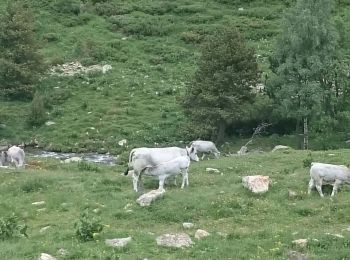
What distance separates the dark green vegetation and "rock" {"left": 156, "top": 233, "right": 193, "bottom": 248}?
24936 millimetres

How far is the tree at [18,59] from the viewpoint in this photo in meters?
53.4

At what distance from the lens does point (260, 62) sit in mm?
60250

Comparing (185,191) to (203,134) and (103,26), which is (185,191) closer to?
(203,134)

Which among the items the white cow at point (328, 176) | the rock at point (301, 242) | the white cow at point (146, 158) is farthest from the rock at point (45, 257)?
the white cow at point (328, 176)

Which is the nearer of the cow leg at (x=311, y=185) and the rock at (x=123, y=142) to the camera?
the cow leg at (x=311, y=185)

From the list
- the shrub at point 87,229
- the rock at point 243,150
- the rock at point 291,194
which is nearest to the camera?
the shrub at point 87,229

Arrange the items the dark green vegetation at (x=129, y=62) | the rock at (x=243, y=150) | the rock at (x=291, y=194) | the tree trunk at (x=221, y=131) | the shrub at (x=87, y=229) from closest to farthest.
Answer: the shrub at (x=87, y=229)
the rock at (x=291, y=194)
the rock at (x=243, y=150)
the tree trunk at (x=221, y=131)
the dark green vegetation at (x=129, y=62)

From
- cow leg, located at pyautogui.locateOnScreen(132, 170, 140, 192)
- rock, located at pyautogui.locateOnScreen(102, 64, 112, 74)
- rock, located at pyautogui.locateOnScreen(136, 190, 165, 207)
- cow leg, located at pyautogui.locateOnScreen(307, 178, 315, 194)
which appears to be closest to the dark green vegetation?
rock, located at pyautogui.locateOnScreen(102, 64, 112, 74)

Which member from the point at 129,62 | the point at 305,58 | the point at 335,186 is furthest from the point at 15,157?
the point at 129,62

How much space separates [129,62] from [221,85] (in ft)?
62.0

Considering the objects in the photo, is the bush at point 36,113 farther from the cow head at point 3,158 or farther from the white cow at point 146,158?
the white cow at point 146,158

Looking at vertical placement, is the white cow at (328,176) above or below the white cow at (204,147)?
above

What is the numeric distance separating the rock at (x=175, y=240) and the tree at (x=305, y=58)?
2424 centimetres

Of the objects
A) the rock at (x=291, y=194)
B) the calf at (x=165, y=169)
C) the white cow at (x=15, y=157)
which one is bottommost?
the white cow at (x=15, y=157)
